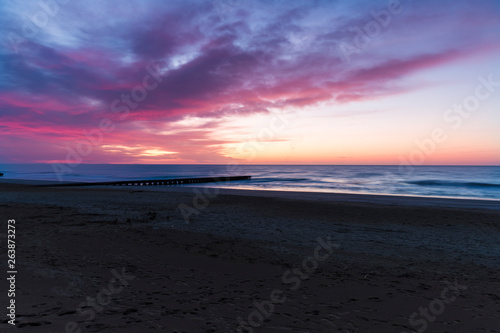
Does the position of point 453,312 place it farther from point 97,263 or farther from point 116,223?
point 116,223

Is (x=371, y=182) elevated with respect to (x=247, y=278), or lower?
elevated

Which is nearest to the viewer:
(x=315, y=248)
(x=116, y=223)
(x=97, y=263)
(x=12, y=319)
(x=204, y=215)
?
(x=12, y=319)

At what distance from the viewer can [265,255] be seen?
8.26 metres

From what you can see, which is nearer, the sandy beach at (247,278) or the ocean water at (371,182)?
the sandy beach at (247,278)

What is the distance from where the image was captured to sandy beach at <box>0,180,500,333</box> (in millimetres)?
4492

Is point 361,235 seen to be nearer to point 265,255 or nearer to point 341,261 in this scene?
point 341,261

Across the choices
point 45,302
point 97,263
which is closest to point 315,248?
point 97,263

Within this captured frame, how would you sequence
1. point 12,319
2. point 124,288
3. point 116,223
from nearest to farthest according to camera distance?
point 12,319 < point 124,288 < point 116,223

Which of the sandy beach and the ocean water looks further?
the ocean water

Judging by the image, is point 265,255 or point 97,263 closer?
point 97,263

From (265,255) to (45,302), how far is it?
5165mm

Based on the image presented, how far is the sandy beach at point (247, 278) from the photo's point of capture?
4.49 metres

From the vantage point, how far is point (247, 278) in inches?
251

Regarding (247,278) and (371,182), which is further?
(371,182)
